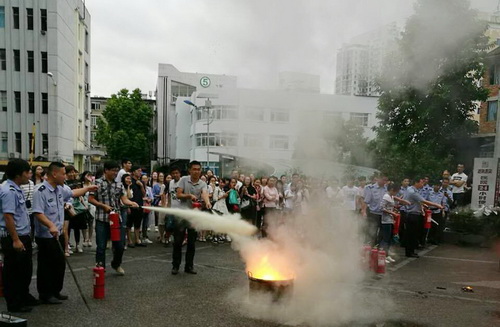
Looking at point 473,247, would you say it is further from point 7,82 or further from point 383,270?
point 7,82

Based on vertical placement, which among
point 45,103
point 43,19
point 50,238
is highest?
point 43,19

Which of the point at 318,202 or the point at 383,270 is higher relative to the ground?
the point at 318,202

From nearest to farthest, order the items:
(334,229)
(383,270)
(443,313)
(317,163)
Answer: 1. (443,313)
2. (383,270)
3. (317,163)
4. (334,229)

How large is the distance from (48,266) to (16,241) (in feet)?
2.44

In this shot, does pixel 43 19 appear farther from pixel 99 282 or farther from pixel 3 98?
pixel 99 282

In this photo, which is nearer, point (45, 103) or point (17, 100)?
point (17, 100)

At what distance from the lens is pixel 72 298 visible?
5.80 m

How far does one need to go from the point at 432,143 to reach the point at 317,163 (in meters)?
7.94

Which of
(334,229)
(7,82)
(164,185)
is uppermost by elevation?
(7,82)

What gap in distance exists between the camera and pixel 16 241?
490 centimetres

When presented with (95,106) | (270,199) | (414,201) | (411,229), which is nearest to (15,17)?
(270,199)

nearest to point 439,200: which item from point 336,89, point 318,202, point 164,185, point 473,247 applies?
point 473,247

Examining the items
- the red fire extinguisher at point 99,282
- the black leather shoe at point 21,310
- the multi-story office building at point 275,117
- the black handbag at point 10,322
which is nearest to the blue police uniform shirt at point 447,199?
the multi-story office building at point 275,117

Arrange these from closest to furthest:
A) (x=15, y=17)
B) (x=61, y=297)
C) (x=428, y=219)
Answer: (x=61, y=297)
(x=428, y=219)
(x=15, y=17)
